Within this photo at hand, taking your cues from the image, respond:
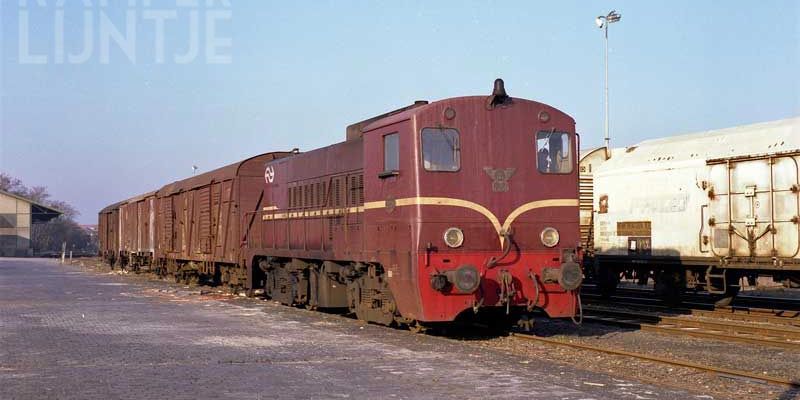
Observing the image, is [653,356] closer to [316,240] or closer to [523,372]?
[523,372]

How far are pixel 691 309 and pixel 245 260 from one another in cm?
1134

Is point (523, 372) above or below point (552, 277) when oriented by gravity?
below

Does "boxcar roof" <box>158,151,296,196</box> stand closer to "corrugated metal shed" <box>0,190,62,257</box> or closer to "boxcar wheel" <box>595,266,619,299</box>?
"boxcar wheel" <box>595,266,619,299</box>

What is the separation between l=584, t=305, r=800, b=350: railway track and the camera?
13797mm

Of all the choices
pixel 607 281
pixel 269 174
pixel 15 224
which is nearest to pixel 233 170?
pixel 269 174

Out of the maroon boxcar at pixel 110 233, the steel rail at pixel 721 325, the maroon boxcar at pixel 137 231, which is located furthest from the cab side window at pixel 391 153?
the maroon boxcar at pixel 110 233

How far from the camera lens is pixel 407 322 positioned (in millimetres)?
14266

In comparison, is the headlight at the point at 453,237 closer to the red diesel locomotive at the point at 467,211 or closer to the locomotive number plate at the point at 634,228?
the red diesel locomotive at the point at 467,211

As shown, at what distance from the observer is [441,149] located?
1327 cm

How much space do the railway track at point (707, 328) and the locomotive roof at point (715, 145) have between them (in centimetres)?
A: 352

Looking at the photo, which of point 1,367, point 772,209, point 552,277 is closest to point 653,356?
point 552,277

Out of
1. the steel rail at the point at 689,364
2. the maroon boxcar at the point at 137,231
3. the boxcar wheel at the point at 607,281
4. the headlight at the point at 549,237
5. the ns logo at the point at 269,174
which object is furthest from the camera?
the maroon boxcar at the point at 137,231

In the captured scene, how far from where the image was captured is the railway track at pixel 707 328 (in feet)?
45.3

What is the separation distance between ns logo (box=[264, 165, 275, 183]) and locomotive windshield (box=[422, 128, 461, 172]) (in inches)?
352
